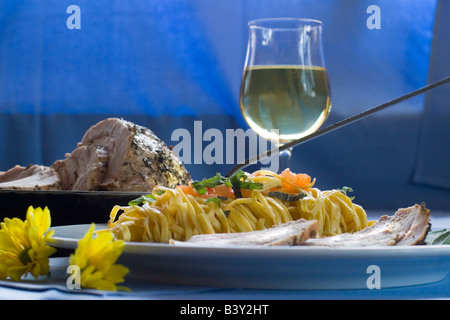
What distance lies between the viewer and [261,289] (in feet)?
2.77

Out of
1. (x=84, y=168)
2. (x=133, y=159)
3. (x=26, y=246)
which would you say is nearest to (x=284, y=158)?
(x=133, y=159)

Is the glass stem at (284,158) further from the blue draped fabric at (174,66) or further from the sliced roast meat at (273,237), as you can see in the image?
the blue draped fabric at (174,66)

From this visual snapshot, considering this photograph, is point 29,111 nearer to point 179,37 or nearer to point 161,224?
point 179,37

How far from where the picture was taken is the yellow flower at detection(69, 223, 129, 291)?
773mm

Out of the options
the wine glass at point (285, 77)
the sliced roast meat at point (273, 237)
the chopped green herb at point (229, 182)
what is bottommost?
the sliced roast meat at point (273, 237)

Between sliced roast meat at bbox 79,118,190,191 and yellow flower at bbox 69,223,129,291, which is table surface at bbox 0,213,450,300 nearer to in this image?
yellow flower at bbox 69,223,129,291

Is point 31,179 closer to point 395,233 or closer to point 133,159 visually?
point 133,159

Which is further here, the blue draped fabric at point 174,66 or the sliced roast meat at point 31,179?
the blue draped fabric at point 174,66

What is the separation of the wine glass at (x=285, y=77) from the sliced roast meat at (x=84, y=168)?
1.28 ft

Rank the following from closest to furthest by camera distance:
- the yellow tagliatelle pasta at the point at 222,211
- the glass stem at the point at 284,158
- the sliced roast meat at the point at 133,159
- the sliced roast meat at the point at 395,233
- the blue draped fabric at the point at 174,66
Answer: the sliced roast meat at the point at 395,233 → the yellow tagliatelle pasta at the point at 222,211 → the sliced roast meat at the point at 133,159 → the glass stem at the point at 284,158 → the blue draped fabric at the point at 174,66

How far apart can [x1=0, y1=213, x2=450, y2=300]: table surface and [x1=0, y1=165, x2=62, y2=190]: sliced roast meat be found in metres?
0.72

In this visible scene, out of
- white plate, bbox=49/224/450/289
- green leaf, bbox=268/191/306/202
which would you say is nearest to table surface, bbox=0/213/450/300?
white plate, bbox=49/224/450/289

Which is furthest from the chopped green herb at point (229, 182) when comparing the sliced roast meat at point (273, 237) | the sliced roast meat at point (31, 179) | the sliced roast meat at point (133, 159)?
the sliced roast meat at point (31, 179)

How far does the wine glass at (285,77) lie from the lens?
169 centimetres
